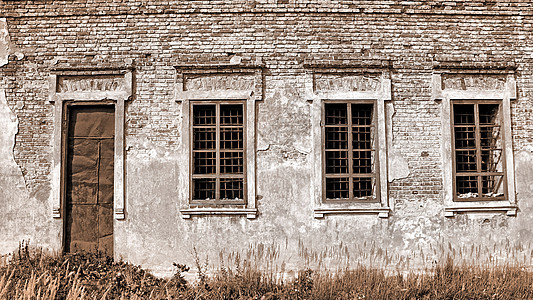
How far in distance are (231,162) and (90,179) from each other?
2539 millimetres

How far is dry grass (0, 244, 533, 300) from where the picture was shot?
6.32 m

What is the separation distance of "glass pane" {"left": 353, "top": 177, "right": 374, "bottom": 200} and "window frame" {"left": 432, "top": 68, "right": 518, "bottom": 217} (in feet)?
4.09

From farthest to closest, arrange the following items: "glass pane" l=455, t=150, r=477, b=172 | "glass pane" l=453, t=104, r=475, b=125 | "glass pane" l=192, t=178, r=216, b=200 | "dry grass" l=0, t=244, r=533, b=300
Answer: "glass pane" l=453, t=104, r=475, b=125
"glass pane" l=455, t=150, r=477, b=172
"glass pane" l=192, t=178, r=216, b=200
"dry grass" l=0, t=244, r=533, b=300

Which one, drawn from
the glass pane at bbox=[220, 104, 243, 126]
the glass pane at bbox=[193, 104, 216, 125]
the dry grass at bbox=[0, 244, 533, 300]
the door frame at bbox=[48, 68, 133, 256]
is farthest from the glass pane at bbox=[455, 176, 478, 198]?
the door frame at bbox=[48, 68, 133, 256]

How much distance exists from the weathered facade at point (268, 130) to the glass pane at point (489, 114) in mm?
77

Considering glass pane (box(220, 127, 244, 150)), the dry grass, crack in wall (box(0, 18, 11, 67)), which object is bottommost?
the dry grass

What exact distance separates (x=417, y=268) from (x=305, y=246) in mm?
1943

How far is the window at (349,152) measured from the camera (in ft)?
25.1

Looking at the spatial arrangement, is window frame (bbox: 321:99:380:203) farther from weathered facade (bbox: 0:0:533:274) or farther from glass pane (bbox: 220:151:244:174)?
glass pane (bbox: 220:151:244:174)

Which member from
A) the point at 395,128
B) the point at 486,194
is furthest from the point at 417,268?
the point at 395,128

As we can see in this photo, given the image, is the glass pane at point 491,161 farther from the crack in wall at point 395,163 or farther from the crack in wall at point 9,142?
the crack in wall at point 9,142

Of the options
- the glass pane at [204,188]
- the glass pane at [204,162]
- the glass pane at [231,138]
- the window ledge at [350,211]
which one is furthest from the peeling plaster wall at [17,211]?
the window ledge at [350,211]

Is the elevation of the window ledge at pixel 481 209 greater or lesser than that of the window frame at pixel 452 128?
lesser

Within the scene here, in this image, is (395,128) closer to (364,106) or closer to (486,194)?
(364,106)
